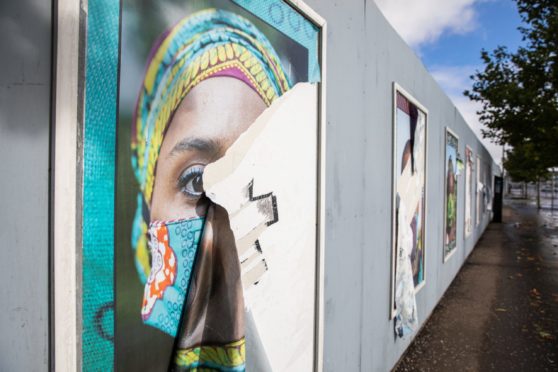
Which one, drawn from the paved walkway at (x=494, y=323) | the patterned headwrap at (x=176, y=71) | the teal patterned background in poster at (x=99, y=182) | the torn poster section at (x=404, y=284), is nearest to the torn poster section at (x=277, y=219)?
the patterned headwrap at (x=176, y=71)

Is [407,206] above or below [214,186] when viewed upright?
below

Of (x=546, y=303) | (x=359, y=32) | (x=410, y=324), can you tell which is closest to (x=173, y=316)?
(x=359, y=32)

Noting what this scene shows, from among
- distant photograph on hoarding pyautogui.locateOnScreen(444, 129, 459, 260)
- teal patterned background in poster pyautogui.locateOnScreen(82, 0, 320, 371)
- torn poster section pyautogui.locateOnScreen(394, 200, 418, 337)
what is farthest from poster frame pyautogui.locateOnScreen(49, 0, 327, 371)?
distant photograph on hoarding pyautogui.locateOnScreen(444, 129, 459, 260)

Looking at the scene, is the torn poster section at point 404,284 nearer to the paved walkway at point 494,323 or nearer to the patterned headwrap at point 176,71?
the paved walkway at point 494,323

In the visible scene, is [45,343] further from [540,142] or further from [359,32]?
[540,142]

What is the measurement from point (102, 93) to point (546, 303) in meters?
7.06

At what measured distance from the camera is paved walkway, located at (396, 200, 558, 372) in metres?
4.00

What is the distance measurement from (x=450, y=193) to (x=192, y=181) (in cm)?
600

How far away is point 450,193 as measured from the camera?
254 inches

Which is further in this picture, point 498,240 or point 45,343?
point 498,240

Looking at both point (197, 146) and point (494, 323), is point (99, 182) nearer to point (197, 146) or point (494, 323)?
point (197, 146)

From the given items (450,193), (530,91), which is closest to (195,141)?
(450,193)

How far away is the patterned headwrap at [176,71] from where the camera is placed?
1149 mm

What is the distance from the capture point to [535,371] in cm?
378
